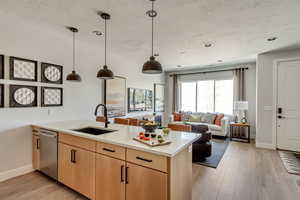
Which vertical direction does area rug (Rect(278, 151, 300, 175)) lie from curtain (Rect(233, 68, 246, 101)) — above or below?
below

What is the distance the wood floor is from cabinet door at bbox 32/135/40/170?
0.16 m

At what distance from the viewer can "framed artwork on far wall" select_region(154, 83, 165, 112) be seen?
6.43m

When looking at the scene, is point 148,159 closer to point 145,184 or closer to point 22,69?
point 145,184

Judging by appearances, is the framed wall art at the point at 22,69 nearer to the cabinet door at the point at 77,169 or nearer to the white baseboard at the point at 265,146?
the cabinet door at the point at 77,169

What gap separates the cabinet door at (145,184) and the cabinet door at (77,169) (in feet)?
1.98

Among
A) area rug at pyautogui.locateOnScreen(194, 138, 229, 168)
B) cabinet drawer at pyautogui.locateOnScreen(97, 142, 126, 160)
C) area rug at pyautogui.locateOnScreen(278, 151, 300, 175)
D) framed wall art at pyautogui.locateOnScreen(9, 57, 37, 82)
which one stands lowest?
area rug at pyautogui.locateOnScreen(194, 138, 229, 168)

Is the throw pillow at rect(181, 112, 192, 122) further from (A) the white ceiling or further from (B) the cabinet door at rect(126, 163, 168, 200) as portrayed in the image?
(B) the cabinet door at rect(126, 163, 168, 200)

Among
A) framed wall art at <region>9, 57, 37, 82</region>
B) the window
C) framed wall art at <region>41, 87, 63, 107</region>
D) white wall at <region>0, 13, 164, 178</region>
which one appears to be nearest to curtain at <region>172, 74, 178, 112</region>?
the window

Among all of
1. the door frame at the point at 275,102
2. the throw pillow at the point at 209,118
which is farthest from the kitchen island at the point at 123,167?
the throw pillow at the point at 209,118

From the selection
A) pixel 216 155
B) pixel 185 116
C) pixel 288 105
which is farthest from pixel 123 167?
pixel 185 116

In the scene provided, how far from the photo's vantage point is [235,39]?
3.30m

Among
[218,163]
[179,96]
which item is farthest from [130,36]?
[179,96]

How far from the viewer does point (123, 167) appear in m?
1.64

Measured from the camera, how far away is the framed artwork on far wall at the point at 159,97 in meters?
6.43
